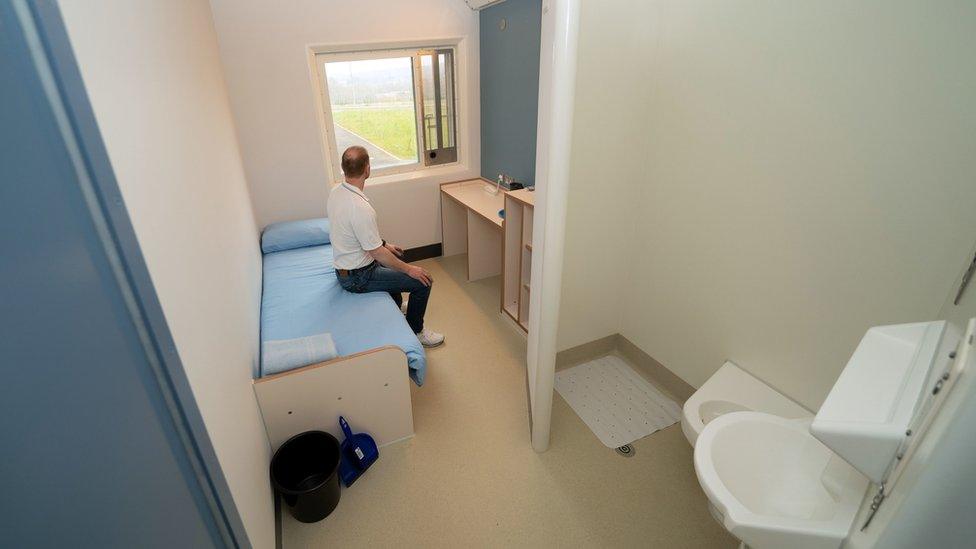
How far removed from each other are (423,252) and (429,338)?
1.34 metres

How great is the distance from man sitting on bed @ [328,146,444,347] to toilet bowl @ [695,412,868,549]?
172cm

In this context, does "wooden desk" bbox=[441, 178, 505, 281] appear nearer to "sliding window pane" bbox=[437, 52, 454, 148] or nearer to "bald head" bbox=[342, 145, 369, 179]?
"sliding window pane" bbox=[437, 52, 454, 148]

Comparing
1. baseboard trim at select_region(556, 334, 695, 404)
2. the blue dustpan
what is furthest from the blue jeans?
baseboard trim at select_region(556, 334, 695, 404)

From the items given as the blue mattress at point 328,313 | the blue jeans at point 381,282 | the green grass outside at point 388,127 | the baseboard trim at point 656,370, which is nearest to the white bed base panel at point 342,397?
the blue mattress at point 328,313

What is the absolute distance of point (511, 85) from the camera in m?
3.14

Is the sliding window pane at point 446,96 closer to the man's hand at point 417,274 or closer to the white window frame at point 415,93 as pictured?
the white window frame at point 415,93

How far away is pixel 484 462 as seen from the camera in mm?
1981

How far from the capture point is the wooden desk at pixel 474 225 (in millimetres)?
3350

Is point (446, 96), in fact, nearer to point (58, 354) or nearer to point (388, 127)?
point (388, 127)

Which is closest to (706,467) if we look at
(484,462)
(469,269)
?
(484,462)

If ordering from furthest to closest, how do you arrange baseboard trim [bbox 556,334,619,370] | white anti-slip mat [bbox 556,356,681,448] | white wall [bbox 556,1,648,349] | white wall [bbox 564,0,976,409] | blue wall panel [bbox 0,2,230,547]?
1. baseboard trim [bbox 556,334,619,370]
2. white anti-slip mat [bbox 556,356,681,448]
3. white wall [bbox 556,1,648,349]
4. white wall [bbox 564,0,976,409]
5. blue wall panel [bbox 0,2,230,547]

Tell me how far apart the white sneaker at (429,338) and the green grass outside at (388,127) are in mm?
1734

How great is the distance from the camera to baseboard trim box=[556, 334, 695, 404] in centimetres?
236

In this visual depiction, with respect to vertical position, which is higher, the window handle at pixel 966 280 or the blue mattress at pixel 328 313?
the window handle at pixel 966 280
